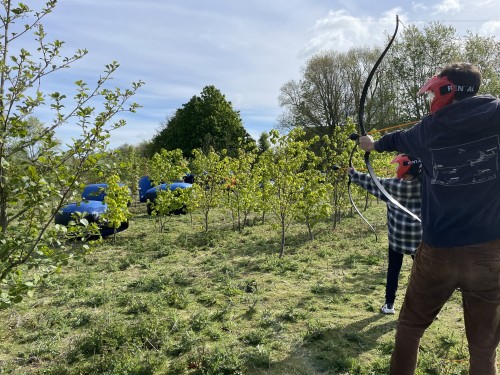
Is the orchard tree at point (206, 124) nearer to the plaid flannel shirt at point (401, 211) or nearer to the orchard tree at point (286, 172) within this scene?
the orchard tree at point (286, 172)

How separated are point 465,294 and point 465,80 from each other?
3.90ft

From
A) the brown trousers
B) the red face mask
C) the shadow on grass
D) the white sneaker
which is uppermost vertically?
the red face mask

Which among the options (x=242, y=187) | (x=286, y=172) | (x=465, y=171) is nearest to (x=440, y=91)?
(x=465, y=171)

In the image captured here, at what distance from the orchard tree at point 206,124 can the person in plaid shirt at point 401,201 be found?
29.0 metres

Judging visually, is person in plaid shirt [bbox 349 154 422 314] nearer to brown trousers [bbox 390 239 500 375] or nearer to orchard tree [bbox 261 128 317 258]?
brown trousers [bbox 390 239 500 375]

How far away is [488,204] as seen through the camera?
2.03 metres

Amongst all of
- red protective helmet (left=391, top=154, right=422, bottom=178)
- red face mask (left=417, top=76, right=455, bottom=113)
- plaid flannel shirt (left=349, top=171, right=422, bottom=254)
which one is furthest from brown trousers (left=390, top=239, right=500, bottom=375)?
red protective helmet (left=391, top=154, right=422, bottom=178)

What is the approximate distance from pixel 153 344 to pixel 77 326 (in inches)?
42.7

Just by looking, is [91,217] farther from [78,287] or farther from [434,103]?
[434,103]

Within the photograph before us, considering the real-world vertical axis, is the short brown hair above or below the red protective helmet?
above

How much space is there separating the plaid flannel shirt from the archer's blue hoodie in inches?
57.6

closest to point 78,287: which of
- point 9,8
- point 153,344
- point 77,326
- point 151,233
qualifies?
point 77,326

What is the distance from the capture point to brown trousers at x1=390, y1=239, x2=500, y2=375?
2025mm

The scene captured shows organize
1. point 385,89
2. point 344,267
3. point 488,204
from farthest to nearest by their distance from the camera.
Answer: point 385,89 → point 344,267 → point 488,204
